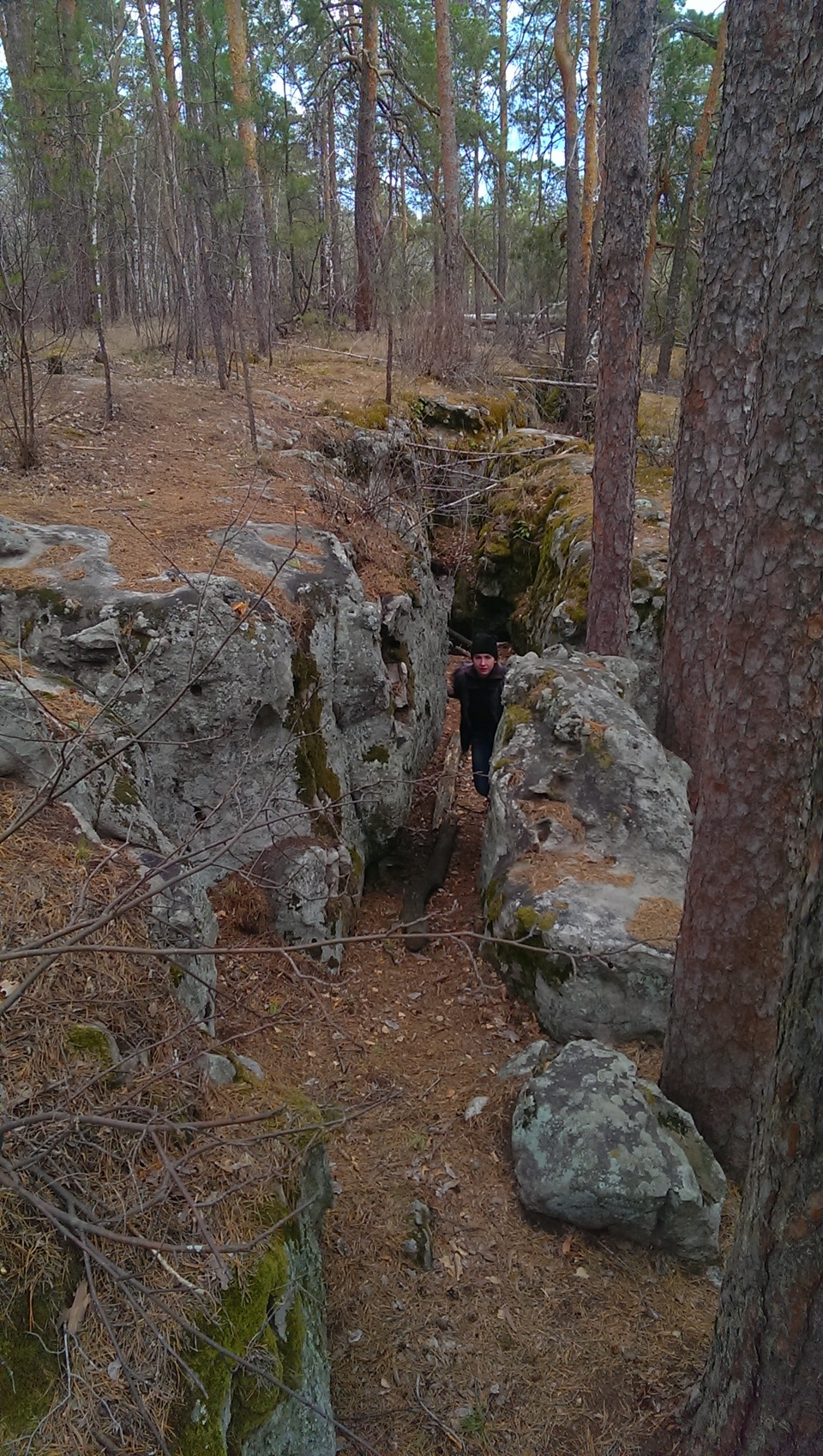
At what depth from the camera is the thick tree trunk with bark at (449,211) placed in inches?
498

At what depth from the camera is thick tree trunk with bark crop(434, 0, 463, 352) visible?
1265 cm

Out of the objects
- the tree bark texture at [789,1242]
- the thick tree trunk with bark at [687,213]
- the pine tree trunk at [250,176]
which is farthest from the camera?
the thick tree trunk with bark at [687,213]

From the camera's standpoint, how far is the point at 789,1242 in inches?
58.1

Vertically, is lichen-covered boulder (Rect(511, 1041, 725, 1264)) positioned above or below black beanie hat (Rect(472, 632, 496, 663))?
below

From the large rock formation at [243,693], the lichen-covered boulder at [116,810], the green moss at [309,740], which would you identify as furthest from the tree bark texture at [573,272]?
the lichen-covered boulder at [116,810]

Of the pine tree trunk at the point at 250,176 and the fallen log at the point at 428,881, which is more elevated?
the pine tree trunk at the point at 250,176

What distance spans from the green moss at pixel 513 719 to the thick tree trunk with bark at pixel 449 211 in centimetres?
916

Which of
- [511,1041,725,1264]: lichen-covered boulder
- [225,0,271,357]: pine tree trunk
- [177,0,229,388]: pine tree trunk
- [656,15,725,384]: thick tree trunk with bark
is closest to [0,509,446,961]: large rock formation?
[511,1041,725,1264]: lichen-covered boulder

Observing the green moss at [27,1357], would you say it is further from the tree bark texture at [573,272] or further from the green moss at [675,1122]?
the tree bark texture at [573,272]

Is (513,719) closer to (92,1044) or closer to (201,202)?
(92,1044)

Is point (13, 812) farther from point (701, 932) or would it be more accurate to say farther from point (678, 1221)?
point (678, 1221)

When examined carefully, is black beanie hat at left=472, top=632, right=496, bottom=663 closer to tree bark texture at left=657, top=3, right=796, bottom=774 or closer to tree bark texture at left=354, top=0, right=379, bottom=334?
tree bark texture at left=657, top=3, right=796, bottom=774

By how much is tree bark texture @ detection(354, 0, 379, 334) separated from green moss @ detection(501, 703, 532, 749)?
1170 cm

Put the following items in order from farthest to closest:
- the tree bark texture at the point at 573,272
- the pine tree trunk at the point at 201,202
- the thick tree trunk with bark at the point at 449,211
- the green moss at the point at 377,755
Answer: the tree bark texture at the point at 573,272 → the thick tree trunk with bark at the point at 449,211 → the pine tree trunk at the point at 201,202 → the green moss at the point at 377,755
